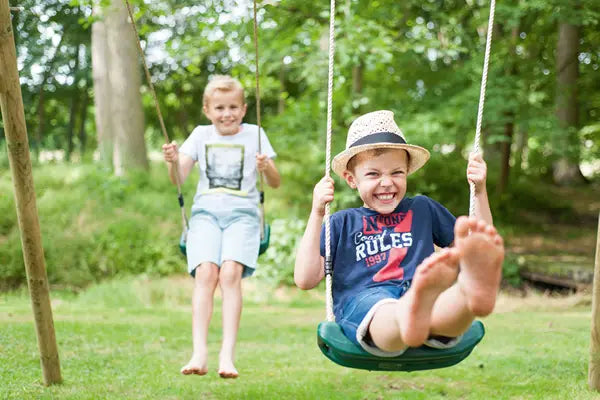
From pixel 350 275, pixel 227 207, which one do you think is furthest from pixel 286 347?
pixel 350 275

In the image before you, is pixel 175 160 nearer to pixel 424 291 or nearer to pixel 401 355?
pixel 401 355

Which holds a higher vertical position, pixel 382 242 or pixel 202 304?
pixel 382 242

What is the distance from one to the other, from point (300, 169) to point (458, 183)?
3098 millimetres

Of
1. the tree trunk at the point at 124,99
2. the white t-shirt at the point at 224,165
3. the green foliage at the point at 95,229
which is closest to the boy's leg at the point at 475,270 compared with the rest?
the white t-shirt at the point at 224,165

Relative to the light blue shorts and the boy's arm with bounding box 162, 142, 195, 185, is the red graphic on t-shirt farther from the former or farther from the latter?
the boy's arm with bounding box 162, 142, 195, 185

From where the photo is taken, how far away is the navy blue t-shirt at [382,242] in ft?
9.32

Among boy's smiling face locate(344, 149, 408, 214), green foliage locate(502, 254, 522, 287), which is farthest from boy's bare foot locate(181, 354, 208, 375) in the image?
green foliage locate(502, 254, 522, 287)

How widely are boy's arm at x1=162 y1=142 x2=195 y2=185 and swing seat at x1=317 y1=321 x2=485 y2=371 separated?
1640 mm

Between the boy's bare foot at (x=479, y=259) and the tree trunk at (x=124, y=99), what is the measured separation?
9.19m

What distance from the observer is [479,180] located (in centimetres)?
282

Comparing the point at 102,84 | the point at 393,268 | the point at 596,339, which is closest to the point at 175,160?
the point at 393,268

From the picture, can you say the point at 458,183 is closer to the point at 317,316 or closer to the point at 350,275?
the point at 317,316

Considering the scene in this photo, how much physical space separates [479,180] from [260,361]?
10.0ft

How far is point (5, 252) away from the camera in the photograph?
876cm
